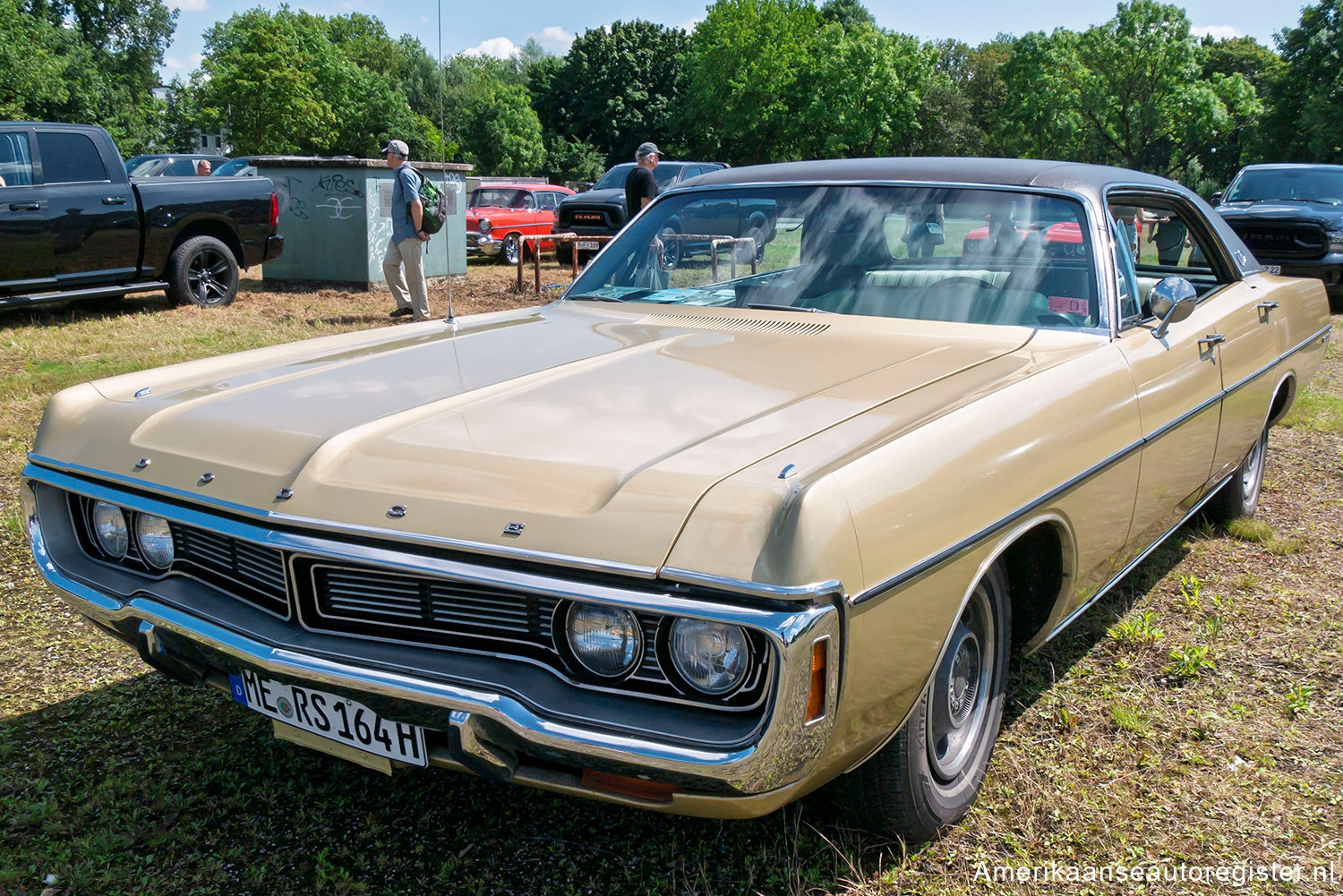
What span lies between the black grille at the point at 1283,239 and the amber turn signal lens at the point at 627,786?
37.4 ft

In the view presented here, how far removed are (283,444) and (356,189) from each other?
36.9ft

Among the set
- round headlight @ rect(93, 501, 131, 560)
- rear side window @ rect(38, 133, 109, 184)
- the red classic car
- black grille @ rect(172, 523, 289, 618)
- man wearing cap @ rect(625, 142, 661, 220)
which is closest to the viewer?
black grille @ rect(172, 523, 289, 618)

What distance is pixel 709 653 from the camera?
5.98 feet

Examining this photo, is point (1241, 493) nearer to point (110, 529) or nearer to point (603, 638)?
point (603, 638)

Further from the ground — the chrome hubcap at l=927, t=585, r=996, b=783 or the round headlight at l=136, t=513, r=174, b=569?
the round headlight at l=136, t=513, r=174, b=569

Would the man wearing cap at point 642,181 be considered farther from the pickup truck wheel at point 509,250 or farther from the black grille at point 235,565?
the black grille at point 235,565

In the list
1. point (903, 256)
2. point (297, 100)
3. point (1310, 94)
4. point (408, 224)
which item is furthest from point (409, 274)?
point (297, 100)

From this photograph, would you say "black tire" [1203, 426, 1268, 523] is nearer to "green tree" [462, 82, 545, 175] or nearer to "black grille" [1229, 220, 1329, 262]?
"black grille" [1229, 220, 1329, 262]

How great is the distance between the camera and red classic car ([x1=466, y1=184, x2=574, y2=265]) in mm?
17370

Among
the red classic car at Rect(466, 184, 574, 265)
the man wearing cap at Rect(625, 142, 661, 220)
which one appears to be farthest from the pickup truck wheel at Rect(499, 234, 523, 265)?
the man wearing cap at Rect(625, 142, 661, 220)

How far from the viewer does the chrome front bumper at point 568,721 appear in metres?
1.71

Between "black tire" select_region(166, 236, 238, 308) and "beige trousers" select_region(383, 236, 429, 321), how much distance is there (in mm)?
1932

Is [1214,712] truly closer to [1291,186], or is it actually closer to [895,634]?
[895,634]

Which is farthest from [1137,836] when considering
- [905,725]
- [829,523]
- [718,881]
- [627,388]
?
[627,388]
